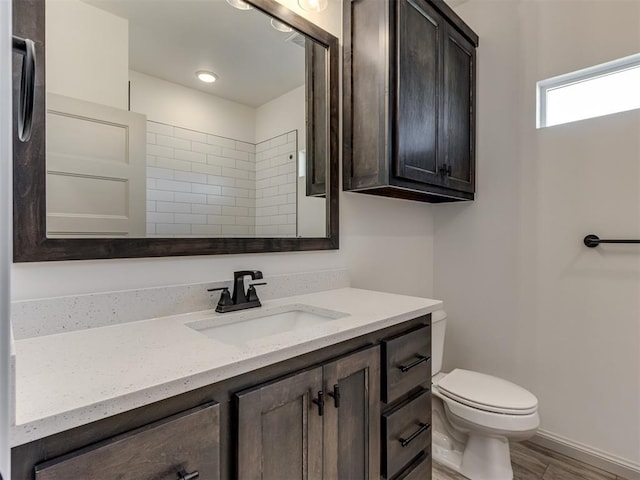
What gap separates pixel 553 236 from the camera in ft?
6.14

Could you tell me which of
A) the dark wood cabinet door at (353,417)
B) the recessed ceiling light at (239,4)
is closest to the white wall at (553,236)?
the dark wood cabinet door at (353,417)

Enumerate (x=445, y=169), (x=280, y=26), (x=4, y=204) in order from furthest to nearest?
1. (x=445, y=169)
2. (x=280, y=26)
3. (x=4, y=204)

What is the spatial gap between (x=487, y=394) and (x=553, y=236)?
0.95 meters

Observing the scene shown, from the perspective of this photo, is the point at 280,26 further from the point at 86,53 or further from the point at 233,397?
the point at 233,397

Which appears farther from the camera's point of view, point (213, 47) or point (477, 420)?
point (477, 420)

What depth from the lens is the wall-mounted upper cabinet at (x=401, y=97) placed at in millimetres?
1518

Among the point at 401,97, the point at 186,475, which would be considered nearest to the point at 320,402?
the point at 186,475

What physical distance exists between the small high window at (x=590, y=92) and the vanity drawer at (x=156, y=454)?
87.0 inches

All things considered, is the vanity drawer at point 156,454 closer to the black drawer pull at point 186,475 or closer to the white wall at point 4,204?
the black drawer pull at point 186,475

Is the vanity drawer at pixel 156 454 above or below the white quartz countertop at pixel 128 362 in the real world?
below

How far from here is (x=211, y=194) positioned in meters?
1.30

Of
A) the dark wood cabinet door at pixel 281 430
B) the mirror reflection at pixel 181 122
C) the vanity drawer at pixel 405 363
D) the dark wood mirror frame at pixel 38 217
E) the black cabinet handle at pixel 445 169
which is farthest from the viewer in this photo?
the black cabinet handle at pixel 445 169

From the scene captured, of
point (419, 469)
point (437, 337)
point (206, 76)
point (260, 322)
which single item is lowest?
point (419, 469)

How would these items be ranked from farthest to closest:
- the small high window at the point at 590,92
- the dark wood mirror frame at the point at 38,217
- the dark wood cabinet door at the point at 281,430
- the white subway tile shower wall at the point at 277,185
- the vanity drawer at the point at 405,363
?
the small high window at the point at 590,92 < the white subway tile shower wall at the point at 277,185 < the vanity drawer at the point at 405,363 < the dark wood mirror frame at the point at 38,217 < the dark wood cabinet door at the point at 281,430
